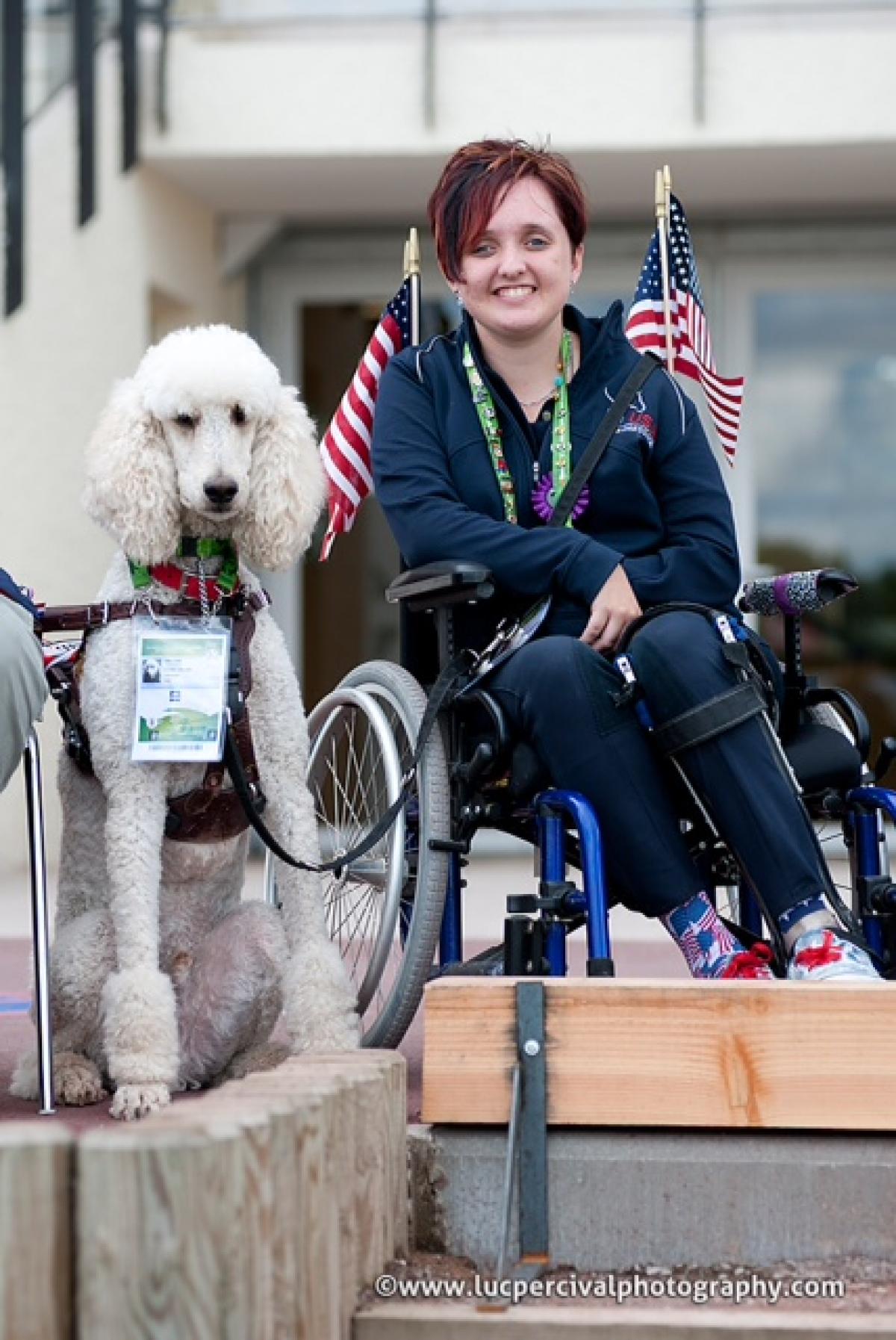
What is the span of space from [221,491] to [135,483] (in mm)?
136

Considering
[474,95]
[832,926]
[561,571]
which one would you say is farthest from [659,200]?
[474,95]

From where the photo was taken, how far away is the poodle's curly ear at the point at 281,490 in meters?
3.33

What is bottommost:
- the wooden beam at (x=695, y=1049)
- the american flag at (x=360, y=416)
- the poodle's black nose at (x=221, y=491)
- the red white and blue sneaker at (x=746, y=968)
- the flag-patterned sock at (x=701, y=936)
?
the wooden beam at (x=695, y=1049)

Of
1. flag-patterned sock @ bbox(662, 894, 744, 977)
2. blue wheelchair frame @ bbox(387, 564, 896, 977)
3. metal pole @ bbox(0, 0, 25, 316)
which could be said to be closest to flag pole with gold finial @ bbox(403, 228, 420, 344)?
blue wheelchair frame @ bbox(387, 564, 896, 977)

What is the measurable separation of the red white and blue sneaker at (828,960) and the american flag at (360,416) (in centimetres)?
152

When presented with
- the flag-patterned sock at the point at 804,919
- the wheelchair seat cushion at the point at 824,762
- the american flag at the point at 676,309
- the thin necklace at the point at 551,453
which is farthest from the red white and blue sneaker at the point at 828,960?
the american flag at the point at 676,309

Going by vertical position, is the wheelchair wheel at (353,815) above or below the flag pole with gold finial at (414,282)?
below

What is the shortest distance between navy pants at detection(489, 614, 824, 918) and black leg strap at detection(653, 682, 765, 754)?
1 cm

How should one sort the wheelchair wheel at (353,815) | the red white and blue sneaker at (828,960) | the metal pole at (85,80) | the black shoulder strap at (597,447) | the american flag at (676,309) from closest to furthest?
the red white and blue sneaker at (828,960) → the black shoulder strap at (597,447) → the wheelchair wheel at (353,815) → the american flag at (676,309) → the metal pole at (85,80)

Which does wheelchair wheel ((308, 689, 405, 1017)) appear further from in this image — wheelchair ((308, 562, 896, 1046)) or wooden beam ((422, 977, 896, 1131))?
wooden beam ((422, 977, 896, 1131))

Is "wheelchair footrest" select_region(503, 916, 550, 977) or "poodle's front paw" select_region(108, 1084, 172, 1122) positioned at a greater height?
"wheelchair footrest" select_region(503, 916, 550, 977)

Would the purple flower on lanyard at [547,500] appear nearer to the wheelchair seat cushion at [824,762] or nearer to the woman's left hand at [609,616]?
the woman's left hand at [609,616]

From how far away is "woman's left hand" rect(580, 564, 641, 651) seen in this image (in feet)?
10.3

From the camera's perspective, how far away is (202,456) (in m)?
Result: 3.25
